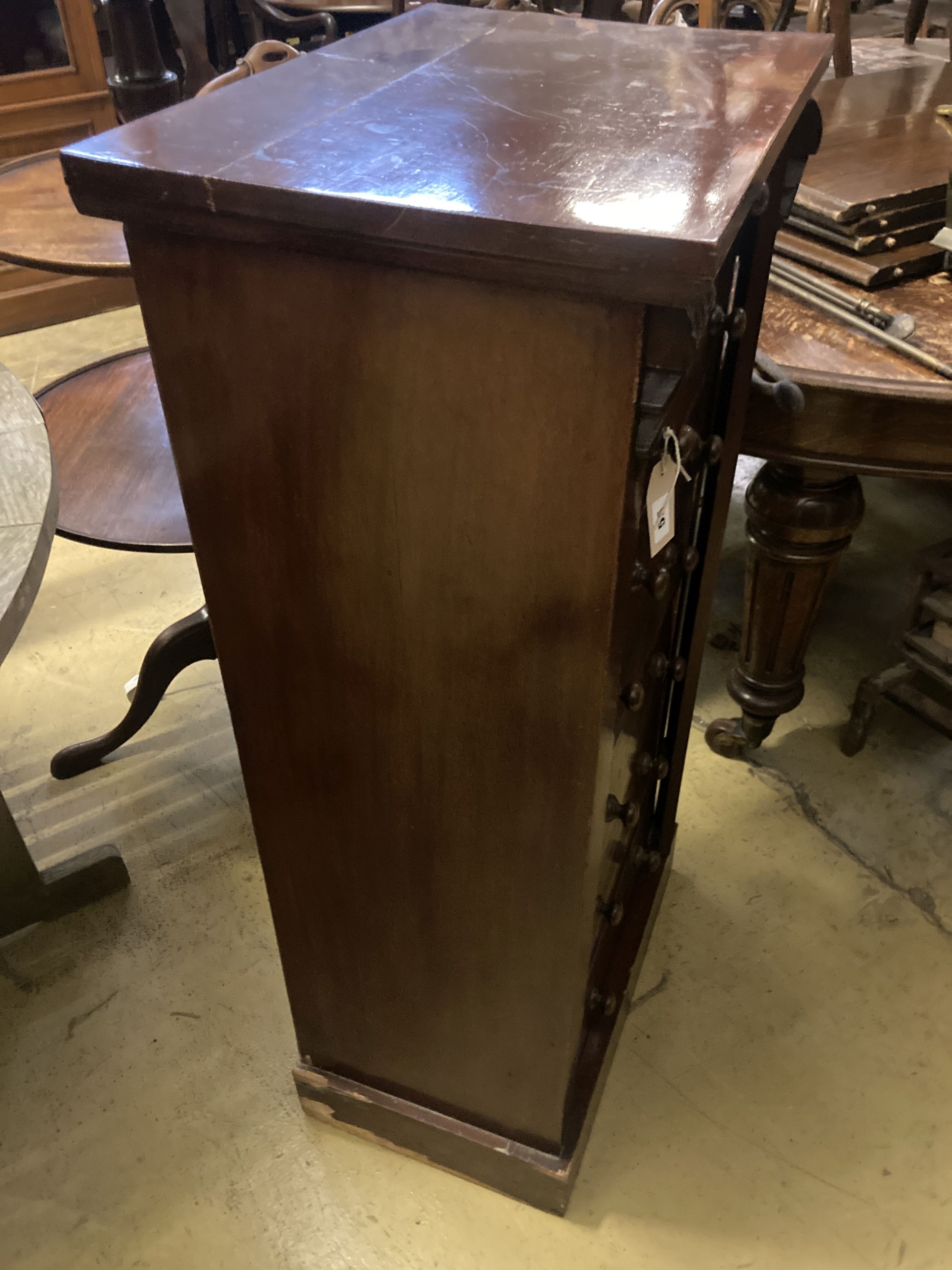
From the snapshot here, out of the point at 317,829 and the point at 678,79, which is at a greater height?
the point at 678,79

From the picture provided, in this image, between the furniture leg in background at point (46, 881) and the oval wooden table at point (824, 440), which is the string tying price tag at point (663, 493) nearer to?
the oval wooden table at point (824, 440)

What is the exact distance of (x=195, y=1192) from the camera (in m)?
1.19

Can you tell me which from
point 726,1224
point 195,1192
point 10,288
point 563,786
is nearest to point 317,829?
point 563,786

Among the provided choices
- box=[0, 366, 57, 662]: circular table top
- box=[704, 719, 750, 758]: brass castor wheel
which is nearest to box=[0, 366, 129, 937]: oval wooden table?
box=[0, 366, 57, 662]: circular table top

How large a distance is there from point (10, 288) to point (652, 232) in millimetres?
3050

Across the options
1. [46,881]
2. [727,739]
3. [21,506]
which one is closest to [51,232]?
[21,506]

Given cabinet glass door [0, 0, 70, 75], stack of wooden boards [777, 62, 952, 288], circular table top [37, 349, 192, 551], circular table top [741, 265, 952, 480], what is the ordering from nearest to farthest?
1. circular table top [741, 265, 952, 480]
2. stack of wooden boards [777, 62, 952, 288]
3. circular table top [37, 349, 192, 551]
4. cabinet glass door [0, 0, 70, 75]

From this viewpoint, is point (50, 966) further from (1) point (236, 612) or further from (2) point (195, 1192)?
(1) point (236, 612)

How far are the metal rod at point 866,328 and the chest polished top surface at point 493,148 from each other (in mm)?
339

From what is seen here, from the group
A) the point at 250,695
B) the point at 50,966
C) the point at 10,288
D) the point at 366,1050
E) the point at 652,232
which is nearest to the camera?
the point at 652,232

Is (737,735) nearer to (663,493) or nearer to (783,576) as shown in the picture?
(783,576)

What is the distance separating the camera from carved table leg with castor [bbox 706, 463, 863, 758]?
1331mm

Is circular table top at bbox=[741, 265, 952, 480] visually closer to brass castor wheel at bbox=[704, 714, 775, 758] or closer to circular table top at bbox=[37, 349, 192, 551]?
brass castor wheel at bbox=[704, 714, 775, 758]

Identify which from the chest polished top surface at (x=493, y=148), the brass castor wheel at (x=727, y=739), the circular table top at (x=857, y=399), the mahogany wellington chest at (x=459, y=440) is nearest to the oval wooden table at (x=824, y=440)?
the circular table top at (x=857, y=399)
